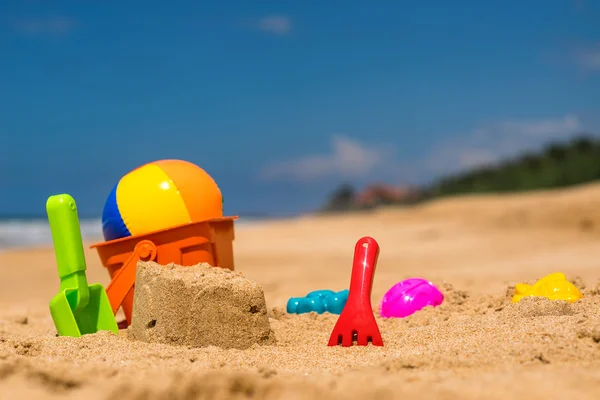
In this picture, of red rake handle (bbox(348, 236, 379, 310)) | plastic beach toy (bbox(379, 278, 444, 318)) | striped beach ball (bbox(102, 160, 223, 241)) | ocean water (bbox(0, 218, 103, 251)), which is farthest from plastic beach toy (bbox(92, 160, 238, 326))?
ocean water (bbox(0, 218, 103, 251))

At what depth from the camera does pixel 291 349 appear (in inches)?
151

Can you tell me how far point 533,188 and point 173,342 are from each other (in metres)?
21.1

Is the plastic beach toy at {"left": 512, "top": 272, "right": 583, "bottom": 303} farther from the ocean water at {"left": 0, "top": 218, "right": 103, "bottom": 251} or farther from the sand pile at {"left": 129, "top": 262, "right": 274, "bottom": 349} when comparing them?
the ocean water at {"left": 0, "top": 218, "right": 103, "bottom": 251}

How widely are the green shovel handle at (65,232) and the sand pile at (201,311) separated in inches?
29.4

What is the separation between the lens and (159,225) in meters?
4.63

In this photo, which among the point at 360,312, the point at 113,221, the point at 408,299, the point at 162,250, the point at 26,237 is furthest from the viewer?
the point at 26,237

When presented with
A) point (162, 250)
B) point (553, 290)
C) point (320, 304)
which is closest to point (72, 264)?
point (162, 250)

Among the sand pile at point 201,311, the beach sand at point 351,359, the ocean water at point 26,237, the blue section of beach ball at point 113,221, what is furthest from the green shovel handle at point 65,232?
the ocean water at point 26,237

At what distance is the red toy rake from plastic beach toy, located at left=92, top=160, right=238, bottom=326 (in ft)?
3.40

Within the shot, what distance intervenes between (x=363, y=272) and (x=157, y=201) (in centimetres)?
143

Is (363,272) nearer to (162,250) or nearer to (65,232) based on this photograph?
(162,250)

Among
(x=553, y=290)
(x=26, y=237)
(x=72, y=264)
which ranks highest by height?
(x=26, y=237)

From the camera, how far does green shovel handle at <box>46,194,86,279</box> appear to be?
4445 millimetres

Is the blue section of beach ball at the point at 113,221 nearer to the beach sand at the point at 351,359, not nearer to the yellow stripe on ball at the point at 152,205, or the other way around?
the yellow stripe on ball at the point at 152,205
